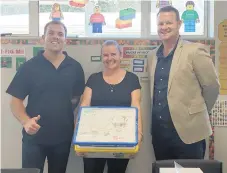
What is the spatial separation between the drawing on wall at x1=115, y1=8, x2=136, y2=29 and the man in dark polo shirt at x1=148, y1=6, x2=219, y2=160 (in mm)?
669

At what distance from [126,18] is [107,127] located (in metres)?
1.26

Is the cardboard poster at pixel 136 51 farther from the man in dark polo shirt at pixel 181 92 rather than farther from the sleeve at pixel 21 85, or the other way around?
the sleeve at pixel 21 85

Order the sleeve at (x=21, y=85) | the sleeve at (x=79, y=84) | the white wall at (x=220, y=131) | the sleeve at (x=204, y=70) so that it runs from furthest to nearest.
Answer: the white wall at (x=220, y=131), the sleeve at (x=79, y=84), the sleeve at (x=21, y=85), the sleeve at (x=204, y=70)

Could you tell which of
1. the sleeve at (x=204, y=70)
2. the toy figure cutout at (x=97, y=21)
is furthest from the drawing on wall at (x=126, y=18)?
the sleeve at (x=204, y=70)

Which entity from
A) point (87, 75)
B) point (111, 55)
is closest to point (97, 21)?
point (87, 75)

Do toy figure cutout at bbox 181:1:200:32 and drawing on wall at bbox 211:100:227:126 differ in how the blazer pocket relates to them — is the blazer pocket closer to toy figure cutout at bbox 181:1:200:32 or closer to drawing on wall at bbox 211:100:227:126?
drawing on wall at bbox 211:100:227:126

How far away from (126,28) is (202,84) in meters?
1.04

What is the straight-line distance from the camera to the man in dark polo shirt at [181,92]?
2234 mm

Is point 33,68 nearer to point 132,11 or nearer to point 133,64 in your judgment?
point 133,64

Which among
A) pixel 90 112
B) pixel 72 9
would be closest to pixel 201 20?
pixel 72 9

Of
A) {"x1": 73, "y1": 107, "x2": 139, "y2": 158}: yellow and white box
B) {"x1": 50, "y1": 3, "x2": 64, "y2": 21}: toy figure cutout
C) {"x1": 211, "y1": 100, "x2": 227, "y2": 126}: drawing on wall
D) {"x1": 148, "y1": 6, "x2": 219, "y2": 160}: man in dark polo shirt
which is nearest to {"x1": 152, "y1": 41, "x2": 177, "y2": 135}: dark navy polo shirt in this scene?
{"x1": 148, "y1": 6, "x2": 219, "y2": 160}: man in dark polo shirt

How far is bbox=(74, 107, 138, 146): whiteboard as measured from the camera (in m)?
2.02

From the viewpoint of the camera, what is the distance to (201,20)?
3016 mm

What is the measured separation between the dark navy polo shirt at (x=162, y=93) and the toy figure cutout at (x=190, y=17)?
694mm
